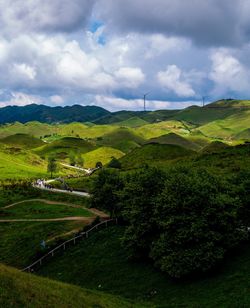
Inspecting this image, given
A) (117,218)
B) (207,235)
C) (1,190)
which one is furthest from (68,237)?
(1,190)

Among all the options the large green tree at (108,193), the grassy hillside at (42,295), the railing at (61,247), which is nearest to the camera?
the grassy hillside at (42,295)

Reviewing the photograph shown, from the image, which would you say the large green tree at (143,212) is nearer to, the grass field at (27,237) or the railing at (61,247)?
the railing at (61,247)

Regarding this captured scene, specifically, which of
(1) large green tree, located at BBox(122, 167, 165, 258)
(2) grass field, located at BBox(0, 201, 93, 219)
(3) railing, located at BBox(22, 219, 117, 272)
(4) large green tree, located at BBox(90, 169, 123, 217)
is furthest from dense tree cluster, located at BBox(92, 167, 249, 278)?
(2) grass field, located at BBox(0, 201, 93, 219)

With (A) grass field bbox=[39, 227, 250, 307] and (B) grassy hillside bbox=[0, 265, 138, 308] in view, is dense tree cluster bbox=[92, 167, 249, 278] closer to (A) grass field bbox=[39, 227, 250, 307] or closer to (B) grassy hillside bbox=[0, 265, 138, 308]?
(A) grass field bbox=[39, 227, 250, 307]

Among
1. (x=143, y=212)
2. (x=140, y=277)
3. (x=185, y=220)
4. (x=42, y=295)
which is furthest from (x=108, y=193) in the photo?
(x=42, y=295)

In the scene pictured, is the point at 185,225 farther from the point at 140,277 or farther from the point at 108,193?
the point at 108,193

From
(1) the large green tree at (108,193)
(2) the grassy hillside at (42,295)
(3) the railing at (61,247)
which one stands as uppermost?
(1) the large green tree at (108,193)

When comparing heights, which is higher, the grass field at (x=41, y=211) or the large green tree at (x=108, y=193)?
the large green tree at (x=108, y=193)

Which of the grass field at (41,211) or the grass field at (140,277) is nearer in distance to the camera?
the grass field at (140,277)

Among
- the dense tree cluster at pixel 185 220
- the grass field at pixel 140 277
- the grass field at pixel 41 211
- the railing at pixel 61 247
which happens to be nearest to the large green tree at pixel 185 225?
the dense tree cluster at pixel 185 220
